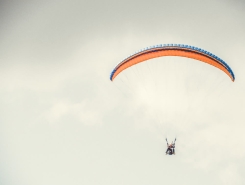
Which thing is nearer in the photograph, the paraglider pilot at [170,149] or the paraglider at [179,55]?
the paraglider at [179,55]

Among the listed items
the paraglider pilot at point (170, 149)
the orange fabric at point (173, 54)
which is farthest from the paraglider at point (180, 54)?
the paraglider pilot at point (170, 149)

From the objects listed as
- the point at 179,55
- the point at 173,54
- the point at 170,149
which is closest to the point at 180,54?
the point at 179,55

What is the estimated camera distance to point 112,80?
20953mm

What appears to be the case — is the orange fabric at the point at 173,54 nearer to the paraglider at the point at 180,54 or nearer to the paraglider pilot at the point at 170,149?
the paraglider at the point at 180,54

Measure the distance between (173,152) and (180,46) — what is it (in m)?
10.4

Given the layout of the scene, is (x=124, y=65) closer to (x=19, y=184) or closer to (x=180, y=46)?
(x=180, y=46)

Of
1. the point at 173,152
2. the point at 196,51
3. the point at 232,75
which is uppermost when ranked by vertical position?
the point at 196,51

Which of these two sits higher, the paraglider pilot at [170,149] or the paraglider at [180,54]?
the paraglider at [180,54]

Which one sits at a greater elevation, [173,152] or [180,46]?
[180,46]

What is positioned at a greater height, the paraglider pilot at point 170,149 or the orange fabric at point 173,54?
the orange fabric at point 173,54

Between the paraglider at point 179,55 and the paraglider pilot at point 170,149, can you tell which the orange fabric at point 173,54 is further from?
the paraglider pilot at point 170,149

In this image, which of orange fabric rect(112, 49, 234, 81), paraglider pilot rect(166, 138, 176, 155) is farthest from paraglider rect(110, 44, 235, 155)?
paraglider pilot rect(166, 138, 176, 155)

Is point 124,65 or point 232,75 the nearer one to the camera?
point 232,75

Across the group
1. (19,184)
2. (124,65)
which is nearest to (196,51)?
(124,65)
